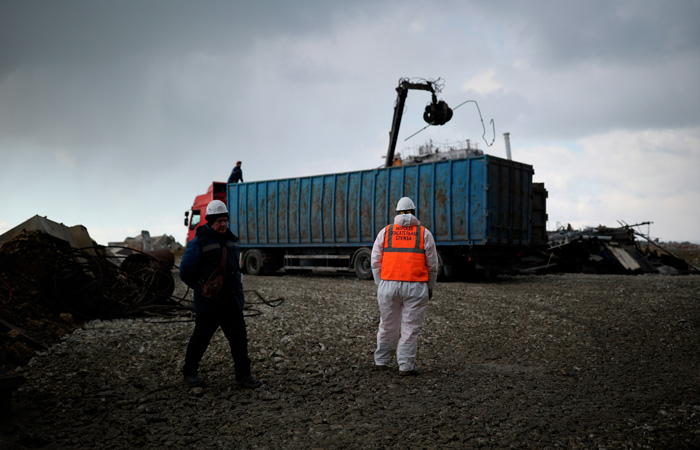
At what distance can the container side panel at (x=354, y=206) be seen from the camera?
17.4m

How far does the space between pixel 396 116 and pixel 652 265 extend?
1108cm

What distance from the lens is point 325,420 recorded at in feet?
14.5

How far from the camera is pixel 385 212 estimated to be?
16609 mm

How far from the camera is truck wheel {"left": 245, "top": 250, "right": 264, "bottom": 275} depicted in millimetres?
20281

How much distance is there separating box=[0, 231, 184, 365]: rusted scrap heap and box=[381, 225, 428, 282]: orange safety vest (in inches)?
179

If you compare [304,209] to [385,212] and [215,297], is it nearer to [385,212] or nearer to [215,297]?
[385,212]

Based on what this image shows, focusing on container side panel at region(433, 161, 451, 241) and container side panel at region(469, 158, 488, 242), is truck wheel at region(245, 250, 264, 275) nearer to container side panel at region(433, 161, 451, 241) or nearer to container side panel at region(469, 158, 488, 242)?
container side panel at region(433, 161, 451, 241)

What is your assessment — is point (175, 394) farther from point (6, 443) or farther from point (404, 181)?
point (404, 181)

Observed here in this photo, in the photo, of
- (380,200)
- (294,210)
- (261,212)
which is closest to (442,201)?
(380,200)

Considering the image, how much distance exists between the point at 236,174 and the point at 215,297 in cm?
1645

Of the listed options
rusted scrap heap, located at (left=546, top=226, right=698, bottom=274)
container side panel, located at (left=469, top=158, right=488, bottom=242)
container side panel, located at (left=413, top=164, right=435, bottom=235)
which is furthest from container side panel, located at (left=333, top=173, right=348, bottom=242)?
rusted scrap heap, located at (left=546, top=226, right=698, bottom=274)

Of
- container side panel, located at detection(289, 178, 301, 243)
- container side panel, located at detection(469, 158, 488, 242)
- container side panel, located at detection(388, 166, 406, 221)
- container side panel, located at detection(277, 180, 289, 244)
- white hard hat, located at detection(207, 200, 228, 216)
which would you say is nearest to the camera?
white hard hat, located at detection(207, 200, 228, 216)

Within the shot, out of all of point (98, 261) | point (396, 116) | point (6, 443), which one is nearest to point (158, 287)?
point (98, 261)

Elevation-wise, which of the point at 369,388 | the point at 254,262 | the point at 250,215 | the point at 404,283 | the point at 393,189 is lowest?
the point at 369,388
